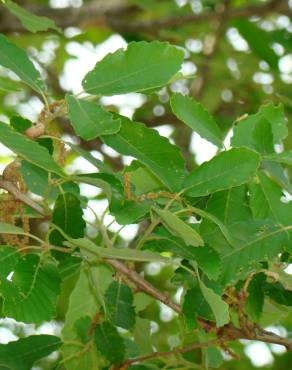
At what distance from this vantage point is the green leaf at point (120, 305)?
50.4 inches

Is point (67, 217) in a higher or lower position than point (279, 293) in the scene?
higher

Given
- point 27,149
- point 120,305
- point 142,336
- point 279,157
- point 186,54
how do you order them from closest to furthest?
point 27,149 → point 279,157 → point 120,305 → point 142,336 → point 186,54

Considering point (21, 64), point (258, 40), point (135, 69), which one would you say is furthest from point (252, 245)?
point (258, 40)

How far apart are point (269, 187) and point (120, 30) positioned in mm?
1734

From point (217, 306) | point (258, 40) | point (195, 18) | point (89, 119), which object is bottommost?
point (217, 306)

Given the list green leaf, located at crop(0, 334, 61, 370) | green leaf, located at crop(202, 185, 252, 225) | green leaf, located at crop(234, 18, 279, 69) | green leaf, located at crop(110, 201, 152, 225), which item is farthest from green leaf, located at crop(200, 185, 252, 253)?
green leaf, located at crop(234, 18, 279, 69)

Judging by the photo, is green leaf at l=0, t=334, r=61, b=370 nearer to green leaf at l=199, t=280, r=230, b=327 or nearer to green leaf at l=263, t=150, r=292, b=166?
green leaf at l=199, t=280, r=230, b=327

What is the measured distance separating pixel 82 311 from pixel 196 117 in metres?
0.39

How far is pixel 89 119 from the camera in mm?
1088

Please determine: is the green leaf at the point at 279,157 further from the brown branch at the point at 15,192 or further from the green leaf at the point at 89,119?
the brown branch at the point at 15,192

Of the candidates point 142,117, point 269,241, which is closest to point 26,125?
point 269,241

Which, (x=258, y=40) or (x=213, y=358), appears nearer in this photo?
(x=213, y=358)

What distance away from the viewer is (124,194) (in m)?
1.13

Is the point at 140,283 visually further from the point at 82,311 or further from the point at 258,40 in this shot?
the point at 258,40
